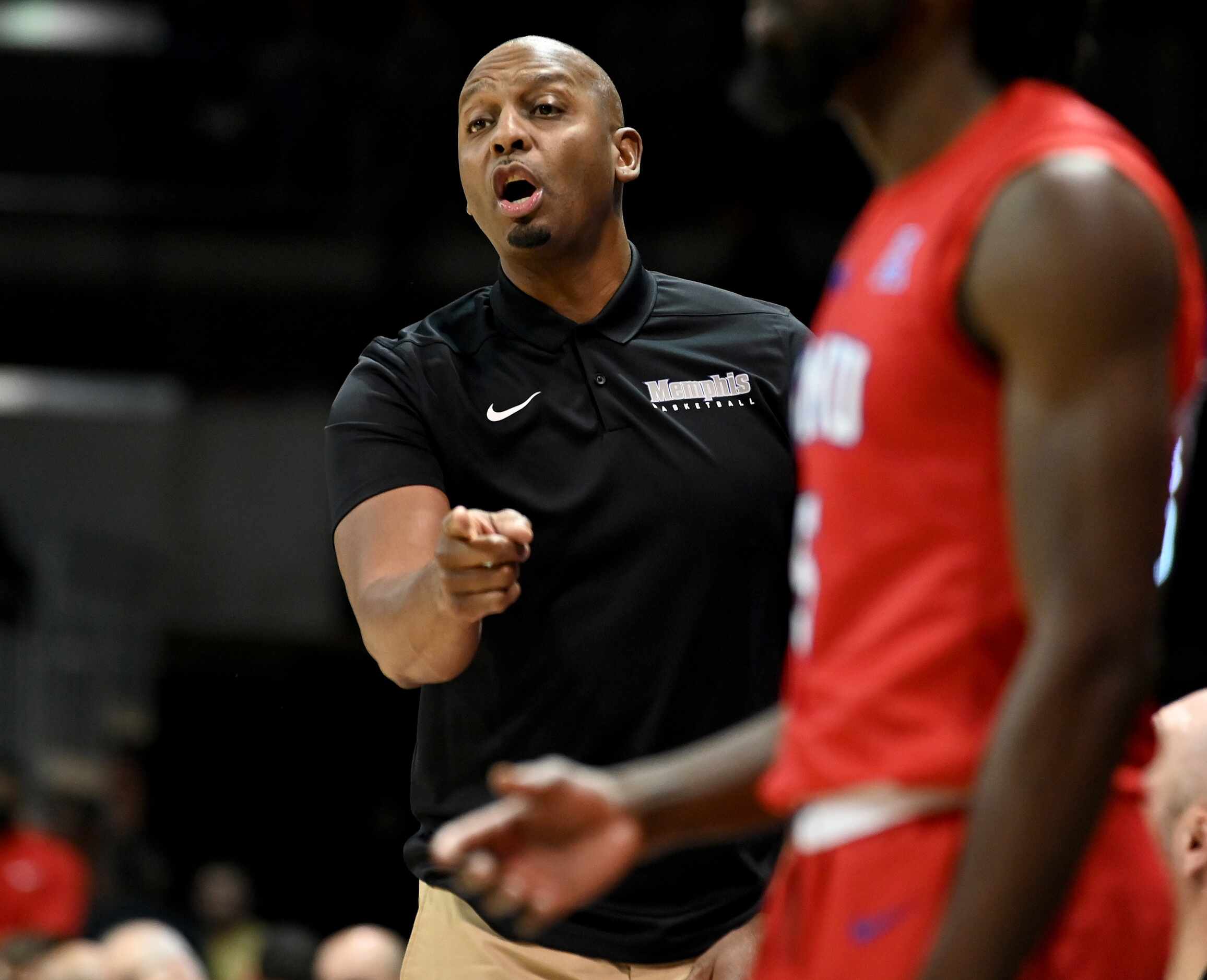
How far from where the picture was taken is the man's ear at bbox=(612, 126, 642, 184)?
10.3 ft

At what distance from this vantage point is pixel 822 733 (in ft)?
5.01

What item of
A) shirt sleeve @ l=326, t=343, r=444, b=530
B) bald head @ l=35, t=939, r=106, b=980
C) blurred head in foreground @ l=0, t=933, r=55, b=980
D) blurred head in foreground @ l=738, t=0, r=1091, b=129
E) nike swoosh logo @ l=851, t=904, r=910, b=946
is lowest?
blurred head in foreground @ l=0, t=933, r=55, b=980

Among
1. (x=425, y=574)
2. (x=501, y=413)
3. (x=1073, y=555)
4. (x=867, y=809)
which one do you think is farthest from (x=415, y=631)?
(x=1073, y=555)

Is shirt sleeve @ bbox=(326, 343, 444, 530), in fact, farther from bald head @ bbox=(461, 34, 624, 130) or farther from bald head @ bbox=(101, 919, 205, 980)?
bald head @ bbox=(101, 919, 205, 980)

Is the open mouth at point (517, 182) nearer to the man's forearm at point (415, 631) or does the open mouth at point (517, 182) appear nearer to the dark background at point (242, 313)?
the man's forearm at point (415, 631)

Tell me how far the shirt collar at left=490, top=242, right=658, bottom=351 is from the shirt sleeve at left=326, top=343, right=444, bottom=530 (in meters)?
0.19

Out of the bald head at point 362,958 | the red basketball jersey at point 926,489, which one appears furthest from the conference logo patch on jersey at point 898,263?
the bald head at point 362,958

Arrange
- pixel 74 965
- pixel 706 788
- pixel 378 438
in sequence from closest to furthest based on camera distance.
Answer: pixel 706 788
pixel 378 438
pixel 74 965

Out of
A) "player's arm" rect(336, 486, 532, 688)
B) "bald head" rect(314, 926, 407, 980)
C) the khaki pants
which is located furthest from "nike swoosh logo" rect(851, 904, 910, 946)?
"bald head" rect(314, 926, 407, 980)

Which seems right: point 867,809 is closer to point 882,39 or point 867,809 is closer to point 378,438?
point 882,39

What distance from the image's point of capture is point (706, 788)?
1691 mm

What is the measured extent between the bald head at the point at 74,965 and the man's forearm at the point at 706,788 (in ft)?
17.3

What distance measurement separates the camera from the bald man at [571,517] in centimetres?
275

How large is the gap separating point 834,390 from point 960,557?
0.19 meters
